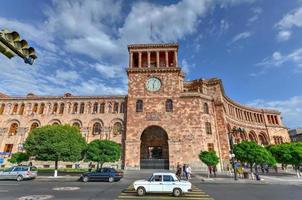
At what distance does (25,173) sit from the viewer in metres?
20.2

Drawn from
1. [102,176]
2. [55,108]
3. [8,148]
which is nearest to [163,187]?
[102,176]

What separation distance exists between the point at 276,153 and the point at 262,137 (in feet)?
83.7

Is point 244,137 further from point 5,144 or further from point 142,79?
point 5,144

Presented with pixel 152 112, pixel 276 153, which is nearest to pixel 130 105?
pixel 152 112

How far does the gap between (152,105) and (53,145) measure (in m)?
15.1

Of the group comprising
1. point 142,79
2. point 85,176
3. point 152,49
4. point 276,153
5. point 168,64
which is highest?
point 152,49

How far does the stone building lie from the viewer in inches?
1164

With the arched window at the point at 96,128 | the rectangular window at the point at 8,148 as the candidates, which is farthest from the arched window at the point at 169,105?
the rectangular window at the point at 8,148

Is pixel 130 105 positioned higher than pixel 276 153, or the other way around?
pixel 130 105

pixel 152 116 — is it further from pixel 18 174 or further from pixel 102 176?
pixel 18 174

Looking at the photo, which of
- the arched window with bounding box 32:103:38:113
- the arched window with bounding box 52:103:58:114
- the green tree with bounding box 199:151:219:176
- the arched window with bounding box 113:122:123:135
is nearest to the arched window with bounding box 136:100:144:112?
the arched window with bounding box 113:122:123:135

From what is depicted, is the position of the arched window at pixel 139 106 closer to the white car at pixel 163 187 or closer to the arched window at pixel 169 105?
the arched window at pixel 169 105

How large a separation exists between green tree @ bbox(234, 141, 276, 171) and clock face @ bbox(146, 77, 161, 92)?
1517 centimetres

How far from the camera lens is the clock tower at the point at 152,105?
29.5 meters
